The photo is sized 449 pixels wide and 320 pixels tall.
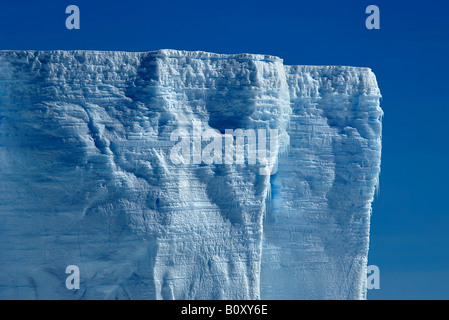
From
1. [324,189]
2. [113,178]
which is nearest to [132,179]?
[113,178]

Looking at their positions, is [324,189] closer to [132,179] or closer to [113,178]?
[132,179]

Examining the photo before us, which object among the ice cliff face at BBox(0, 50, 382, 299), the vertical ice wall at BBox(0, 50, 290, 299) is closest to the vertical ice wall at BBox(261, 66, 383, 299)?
the ice cliff face at BBox(0, 50, 382, 299)

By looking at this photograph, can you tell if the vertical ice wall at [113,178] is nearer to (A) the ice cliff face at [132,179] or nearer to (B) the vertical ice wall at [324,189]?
(A) the ice cliff face at [132,179]

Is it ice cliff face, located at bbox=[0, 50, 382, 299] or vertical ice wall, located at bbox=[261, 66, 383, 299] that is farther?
vertical ice wall, located at bbox=[261, 66, 383, 299]

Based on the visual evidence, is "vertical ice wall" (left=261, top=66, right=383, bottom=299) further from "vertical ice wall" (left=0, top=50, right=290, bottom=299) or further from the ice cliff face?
"vertical ice wall" (left=0, top=50, right=290, bottom=299)

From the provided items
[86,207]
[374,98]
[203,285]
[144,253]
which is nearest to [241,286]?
[203,285]
